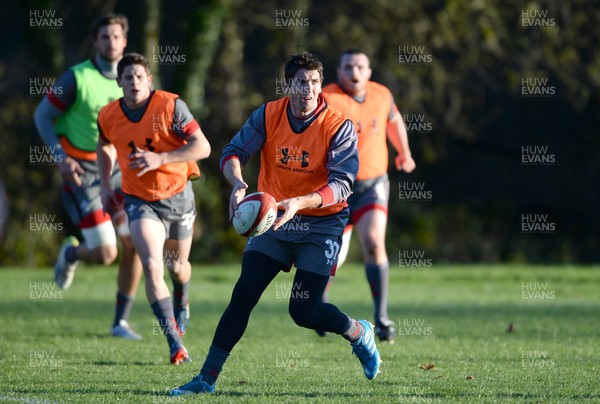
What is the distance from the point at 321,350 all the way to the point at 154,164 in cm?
207

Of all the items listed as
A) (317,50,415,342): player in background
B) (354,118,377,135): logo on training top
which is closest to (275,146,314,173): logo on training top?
(317,50,415,342): player in background

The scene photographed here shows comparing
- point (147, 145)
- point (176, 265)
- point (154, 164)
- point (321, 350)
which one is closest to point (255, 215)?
point (154, 164)

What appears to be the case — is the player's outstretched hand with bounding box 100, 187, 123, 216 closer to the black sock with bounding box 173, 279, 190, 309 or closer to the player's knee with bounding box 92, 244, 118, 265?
the black sock with bounding box 173, 279, 190, 309

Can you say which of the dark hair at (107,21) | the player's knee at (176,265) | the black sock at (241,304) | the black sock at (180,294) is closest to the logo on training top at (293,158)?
the black sock at (241,304)

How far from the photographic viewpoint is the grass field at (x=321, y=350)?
6191 millimetres

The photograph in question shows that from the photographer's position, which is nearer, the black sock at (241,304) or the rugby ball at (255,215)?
the rugby ball at (255,215)

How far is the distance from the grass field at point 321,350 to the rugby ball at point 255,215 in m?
0.97

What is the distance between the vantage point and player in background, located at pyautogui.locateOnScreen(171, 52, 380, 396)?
6141 millimetres

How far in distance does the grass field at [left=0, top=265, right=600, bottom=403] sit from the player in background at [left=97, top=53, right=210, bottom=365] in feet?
1.99

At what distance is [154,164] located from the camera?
7.41 metres

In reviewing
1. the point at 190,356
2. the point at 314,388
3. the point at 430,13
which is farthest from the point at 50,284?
the point at 430,13

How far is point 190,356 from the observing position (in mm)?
7797

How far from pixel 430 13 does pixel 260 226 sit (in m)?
14.9

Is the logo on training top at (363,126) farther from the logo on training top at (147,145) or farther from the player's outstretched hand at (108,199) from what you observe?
the player's outstretched hand at (108,199)
